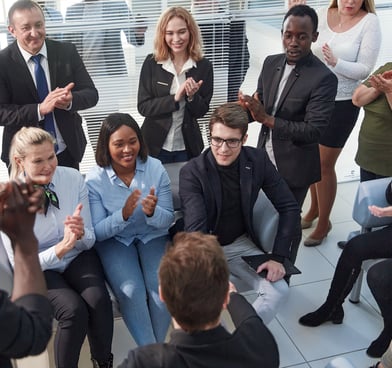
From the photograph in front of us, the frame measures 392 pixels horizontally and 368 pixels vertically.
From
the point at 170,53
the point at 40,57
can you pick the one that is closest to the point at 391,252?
the point at 170,53

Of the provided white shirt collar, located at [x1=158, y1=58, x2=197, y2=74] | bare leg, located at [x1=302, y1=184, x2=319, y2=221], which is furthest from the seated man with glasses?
bare leg, located at [x1=302, y1=184, x2=319, y2=221]

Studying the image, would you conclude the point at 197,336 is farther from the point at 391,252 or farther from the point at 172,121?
the point at 172,121

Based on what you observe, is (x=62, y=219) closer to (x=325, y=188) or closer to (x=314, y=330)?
(x=314, y=330)

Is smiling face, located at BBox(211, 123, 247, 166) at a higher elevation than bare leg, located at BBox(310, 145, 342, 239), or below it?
higher

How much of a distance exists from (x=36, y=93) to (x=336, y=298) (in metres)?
1.96

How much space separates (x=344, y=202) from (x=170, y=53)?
1.96 meters

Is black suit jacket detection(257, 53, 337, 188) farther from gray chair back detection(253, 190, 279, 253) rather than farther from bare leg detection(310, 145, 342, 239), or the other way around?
bare leg detection(310, 145, 342, 239)

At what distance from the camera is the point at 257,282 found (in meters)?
2.53

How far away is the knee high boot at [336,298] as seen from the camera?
276 centimetres

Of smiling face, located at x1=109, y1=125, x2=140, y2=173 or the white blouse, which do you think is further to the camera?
the white blouse

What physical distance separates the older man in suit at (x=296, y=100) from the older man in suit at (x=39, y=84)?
960mm

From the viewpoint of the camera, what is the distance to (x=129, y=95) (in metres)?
4.08

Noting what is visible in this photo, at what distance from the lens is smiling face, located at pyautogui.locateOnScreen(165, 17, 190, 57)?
2.99 m

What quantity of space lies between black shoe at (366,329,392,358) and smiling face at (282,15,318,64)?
1499 mm
